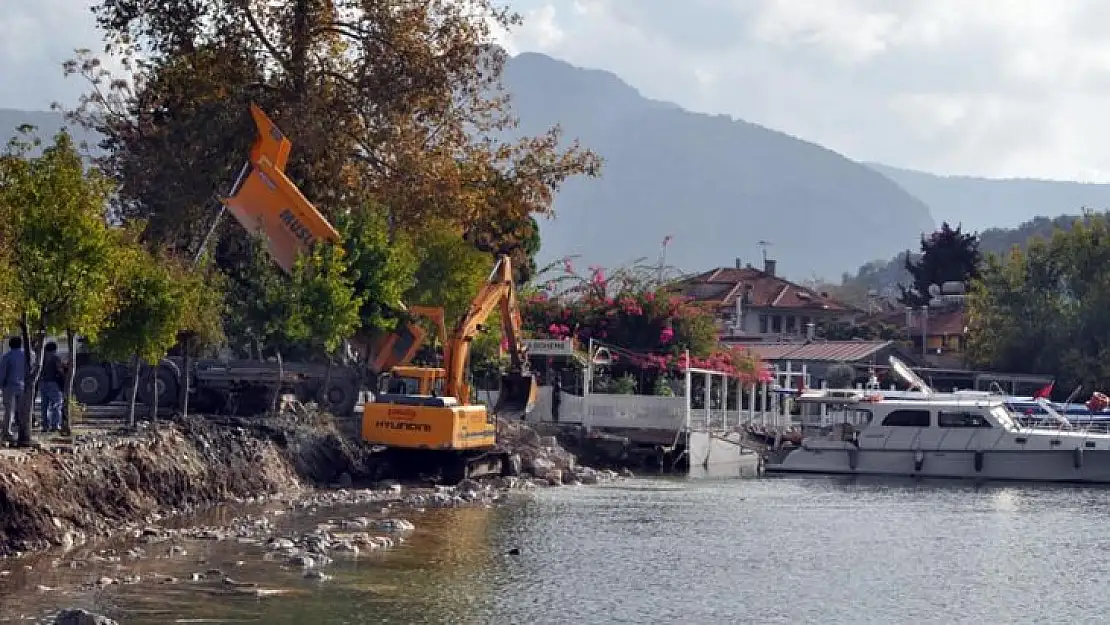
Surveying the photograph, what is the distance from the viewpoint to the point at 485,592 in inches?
966

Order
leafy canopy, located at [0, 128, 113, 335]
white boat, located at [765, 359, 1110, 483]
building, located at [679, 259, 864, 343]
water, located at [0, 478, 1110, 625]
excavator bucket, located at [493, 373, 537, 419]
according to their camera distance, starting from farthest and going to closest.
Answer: building, located at [679, 259, 864, 343], white boat, located at [765, 359, 1110, 483], excavator bucket, located at [493, 373, 537, 419], leafy canopy, located at [0, 128, 113, 335], water, located at [0, 478, 1110, 625]

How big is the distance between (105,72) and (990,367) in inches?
1678

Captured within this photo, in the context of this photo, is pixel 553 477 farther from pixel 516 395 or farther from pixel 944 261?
→ pixel 944 261

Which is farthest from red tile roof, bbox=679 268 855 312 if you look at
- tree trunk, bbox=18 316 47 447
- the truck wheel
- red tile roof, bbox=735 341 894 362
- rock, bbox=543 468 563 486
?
tree trunk, bbox=18 316 47 447

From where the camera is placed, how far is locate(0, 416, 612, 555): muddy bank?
26188 mm

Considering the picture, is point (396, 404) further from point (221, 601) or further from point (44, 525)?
point (221, 601)

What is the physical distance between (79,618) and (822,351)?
6260 cm

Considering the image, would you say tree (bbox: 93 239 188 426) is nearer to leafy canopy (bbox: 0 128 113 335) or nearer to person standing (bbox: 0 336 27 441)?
person standing (bbox: 0 336 27 441)

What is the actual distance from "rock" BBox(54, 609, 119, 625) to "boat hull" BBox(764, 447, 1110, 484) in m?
35.3

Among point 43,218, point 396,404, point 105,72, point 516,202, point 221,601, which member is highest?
point 105,72

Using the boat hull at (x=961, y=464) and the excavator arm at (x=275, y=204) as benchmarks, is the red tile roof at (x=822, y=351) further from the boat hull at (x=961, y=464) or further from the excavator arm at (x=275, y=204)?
the excavator arm at (x=275, y=204)

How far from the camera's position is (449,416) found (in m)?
38.4

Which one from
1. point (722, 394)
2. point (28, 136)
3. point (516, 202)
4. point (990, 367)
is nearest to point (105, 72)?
point (516, 202)

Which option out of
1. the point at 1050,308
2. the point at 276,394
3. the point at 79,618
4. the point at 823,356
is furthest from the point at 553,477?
the point at 1050,308
